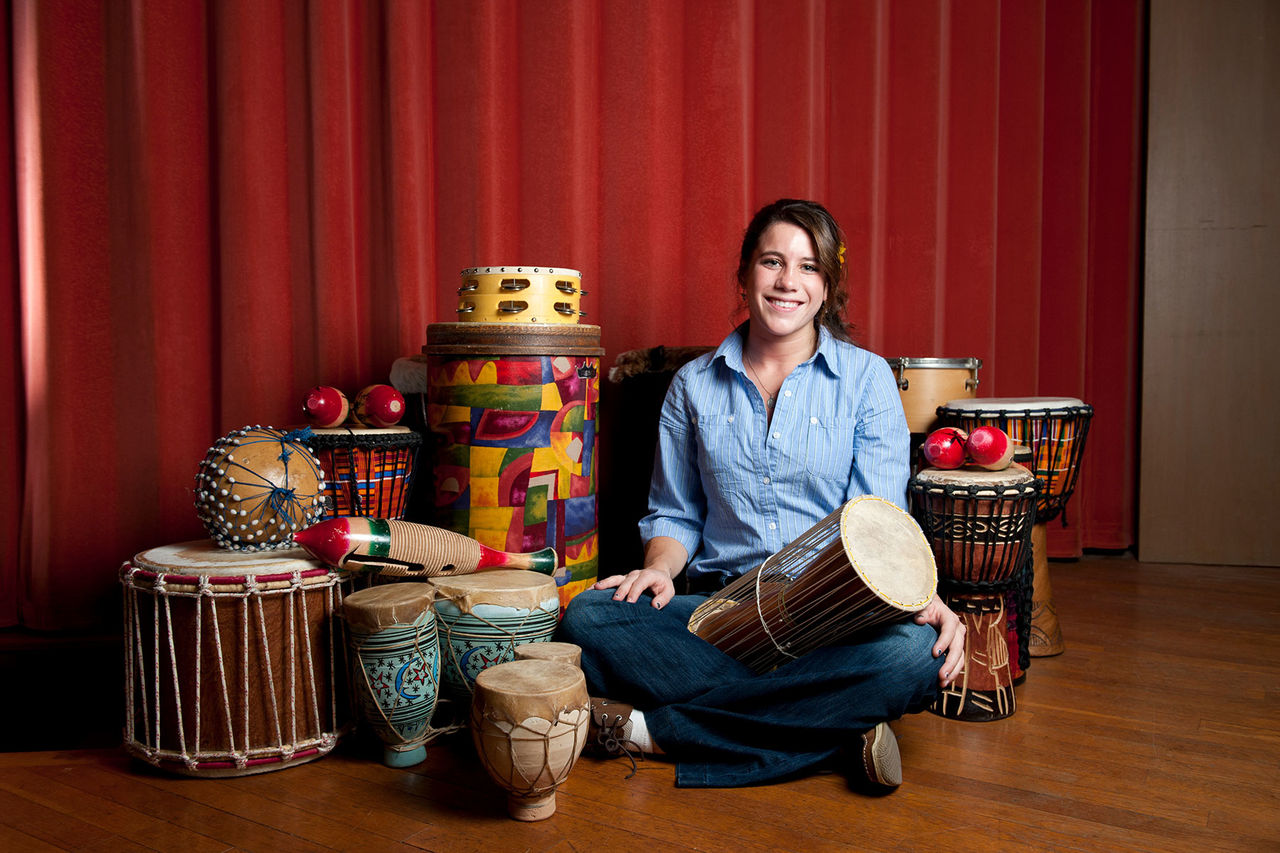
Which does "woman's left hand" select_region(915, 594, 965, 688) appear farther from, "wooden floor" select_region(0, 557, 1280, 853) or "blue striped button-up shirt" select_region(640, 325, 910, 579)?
"blue striped button-up shirt" select_region(640, 325, 910, 579)

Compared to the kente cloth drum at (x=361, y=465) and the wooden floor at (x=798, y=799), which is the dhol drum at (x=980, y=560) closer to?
the wooden floor at (x=798, y=799)

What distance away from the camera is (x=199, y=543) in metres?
Result: 2.09

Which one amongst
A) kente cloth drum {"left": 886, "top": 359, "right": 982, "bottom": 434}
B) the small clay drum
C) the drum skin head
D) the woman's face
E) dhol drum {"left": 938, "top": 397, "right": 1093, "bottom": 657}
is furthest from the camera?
kente cloth drum {"left": 886, "top": 359, "right": 982, "bottom": 434}

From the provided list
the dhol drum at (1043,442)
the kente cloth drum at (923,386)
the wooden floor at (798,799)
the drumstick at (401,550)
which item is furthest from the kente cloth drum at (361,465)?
the dhol drum at (1043,442)

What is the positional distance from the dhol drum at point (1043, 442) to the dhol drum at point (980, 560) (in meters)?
0.42

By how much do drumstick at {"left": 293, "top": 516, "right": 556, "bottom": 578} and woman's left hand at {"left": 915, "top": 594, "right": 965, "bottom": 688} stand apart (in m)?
0.88

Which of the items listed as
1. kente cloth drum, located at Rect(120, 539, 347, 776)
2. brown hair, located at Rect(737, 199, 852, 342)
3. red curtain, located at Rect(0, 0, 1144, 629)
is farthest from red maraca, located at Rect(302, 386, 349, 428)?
brown hair, located at Rect(737, 199, 852, 342)

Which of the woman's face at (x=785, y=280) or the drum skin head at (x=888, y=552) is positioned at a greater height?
the woman's face at (x=785, y=280)

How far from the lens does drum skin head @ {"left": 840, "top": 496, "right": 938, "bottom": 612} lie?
1741mm

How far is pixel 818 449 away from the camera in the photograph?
87.0 inches

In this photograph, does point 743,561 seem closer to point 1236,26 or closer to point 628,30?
point 628,30

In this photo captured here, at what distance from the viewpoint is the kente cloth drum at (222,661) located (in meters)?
1.87

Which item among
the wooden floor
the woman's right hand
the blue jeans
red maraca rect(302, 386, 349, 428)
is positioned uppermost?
red maraca rect(302, 386, 349, 428)

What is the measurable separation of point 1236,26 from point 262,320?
370 centimetres
